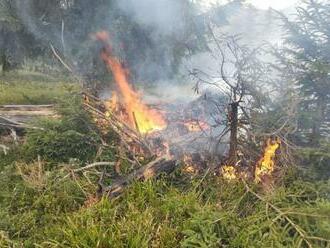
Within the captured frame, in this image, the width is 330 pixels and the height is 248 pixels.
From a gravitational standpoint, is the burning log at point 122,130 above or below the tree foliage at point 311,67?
below

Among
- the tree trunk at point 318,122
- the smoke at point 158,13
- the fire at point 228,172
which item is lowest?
the fire at point 228,172

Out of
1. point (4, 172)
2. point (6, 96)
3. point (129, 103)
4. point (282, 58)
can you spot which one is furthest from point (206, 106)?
point (6, 96)

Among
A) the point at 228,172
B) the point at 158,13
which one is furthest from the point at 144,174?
the point at 158,13

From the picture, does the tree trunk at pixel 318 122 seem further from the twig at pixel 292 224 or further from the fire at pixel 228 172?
the twig at pixel 292 224

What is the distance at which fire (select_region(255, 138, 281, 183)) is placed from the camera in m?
7.35

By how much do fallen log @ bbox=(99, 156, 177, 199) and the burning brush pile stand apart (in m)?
0.02

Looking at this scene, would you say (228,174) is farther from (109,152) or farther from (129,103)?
(129,103)

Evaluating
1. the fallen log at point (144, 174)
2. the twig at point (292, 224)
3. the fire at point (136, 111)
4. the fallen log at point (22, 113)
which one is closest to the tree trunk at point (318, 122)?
the twig at point (292, 224)

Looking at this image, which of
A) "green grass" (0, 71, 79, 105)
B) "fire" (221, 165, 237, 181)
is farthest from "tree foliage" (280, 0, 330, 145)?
"green grass" (0, 71, 79, 105)

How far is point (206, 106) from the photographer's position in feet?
35.3

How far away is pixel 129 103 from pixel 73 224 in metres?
4.98

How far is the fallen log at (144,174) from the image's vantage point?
6922 mm

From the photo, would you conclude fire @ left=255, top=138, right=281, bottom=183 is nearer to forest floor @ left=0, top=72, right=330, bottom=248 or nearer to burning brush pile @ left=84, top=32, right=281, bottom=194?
burning brush pile @ left=84, top=32, right=281, bottom=194

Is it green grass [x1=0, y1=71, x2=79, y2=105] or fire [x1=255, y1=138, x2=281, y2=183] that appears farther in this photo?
green grass [x1=0, y1=71, x2=79, y2=105]
